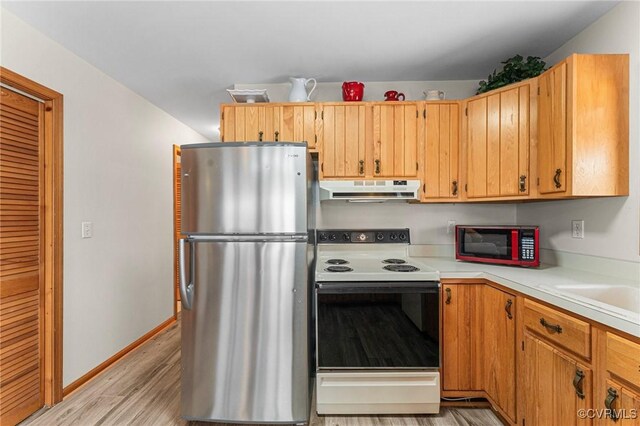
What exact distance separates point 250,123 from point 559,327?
229 centimetres

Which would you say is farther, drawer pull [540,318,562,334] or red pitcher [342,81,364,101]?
red pitcher [342,81,364,101]

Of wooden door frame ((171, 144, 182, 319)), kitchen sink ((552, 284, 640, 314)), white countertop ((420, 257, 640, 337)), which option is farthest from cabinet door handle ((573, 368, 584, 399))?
wooden door frame ((171, 144, 182, 319))

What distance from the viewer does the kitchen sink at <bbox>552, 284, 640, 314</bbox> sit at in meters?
1.46

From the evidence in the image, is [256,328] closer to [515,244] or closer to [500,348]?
[500,348]

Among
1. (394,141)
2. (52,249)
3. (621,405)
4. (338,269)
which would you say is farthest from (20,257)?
(621,405)

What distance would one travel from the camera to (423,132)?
7.65 ft

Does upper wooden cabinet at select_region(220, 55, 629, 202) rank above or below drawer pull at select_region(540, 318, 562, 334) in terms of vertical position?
above

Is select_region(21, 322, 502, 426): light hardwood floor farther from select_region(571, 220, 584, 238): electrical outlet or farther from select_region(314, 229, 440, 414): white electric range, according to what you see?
select_region(571, 220, 584, 238): electrical outlet

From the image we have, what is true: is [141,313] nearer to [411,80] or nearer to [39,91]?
[39,91]

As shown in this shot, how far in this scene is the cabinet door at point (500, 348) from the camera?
1.69 meters

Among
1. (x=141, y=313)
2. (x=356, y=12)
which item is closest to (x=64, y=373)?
(x=141, y=313)

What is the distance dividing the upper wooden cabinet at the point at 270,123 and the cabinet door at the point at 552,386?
189 cm

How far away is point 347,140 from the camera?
2.37 m

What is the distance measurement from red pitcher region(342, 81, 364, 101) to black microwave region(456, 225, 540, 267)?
1316 mm
